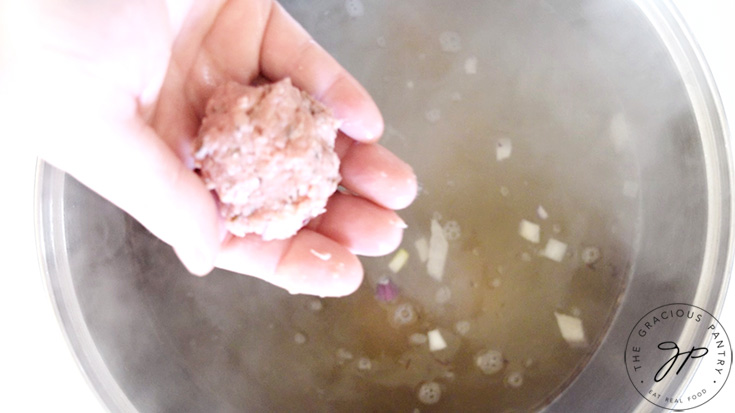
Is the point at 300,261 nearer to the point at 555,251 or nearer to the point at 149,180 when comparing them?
the point at 149,180

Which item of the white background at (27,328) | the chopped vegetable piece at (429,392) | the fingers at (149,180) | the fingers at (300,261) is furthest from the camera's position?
the chopped vegetable piece at (429,392)

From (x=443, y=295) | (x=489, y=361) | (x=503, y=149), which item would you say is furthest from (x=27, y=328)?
(x=503, y=149)

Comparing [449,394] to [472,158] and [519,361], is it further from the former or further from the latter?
[472,158]

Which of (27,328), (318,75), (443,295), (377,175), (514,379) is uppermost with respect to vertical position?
(318,75)

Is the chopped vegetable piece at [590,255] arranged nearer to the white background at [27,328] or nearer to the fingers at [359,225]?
the white background at [27,328]

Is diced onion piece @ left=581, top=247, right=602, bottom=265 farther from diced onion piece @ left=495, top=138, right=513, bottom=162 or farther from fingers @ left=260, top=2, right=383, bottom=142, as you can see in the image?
fingers @ left=260, top=2, right=383, bottom=142

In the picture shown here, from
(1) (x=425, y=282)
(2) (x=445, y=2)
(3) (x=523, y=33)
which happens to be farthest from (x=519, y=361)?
(2) (x=445, y=2)

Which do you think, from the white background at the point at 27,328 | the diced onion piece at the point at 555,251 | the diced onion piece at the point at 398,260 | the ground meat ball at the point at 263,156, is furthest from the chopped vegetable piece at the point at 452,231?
the white background at the point at 27,328
